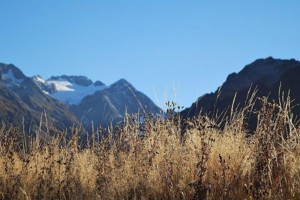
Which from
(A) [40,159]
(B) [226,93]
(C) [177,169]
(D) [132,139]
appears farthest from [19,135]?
(B) [226,93]

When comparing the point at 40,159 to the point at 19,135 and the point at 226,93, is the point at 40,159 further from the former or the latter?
the point at 226,93

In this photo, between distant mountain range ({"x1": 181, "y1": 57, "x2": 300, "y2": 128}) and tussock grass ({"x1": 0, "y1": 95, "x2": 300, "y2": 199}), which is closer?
tussock grass ({"x1": 0, "y1": 95, "x2": 300, "y2": 199})

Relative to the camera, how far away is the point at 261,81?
98.1 m

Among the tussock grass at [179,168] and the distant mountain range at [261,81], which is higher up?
the distant mountain range at [261,81]

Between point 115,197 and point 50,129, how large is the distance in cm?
350

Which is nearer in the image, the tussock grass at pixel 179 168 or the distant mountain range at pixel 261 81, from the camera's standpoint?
the tussock grass at pixel 179 168

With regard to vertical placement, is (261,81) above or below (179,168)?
above

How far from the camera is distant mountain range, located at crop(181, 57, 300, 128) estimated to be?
86.4 meters

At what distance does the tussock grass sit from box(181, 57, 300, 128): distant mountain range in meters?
74.4

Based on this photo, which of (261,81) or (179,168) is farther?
(261,81)

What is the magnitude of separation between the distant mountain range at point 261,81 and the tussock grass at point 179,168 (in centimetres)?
7441

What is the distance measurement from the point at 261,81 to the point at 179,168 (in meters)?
96.4

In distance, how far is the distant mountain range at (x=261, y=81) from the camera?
86.4 m

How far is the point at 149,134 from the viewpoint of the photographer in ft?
22.2
